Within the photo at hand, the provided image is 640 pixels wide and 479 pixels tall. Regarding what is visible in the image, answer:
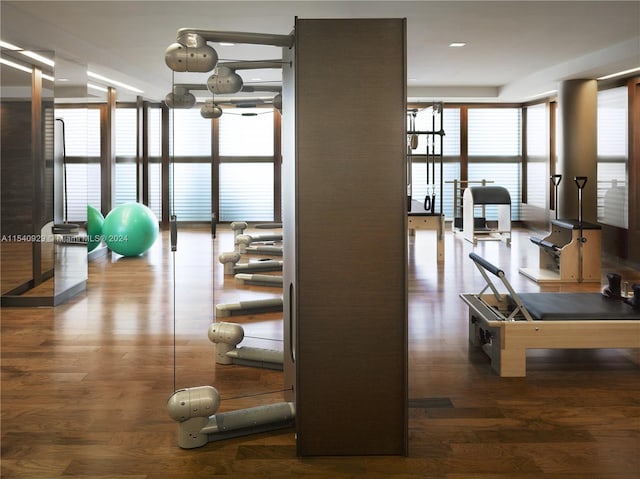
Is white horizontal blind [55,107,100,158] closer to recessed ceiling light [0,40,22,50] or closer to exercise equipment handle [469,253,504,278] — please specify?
recessed ceiling light [0,40,22,50]

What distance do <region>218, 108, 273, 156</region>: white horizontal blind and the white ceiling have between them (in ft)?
1.22

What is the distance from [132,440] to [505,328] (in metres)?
2.04

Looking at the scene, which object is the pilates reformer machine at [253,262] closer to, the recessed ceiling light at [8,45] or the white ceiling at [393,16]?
the white ceiling at [393,16]

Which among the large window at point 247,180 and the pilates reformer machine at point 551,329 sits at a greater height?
the large window at point 247,180

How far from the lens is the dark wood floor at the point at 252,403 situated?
2.62 meters

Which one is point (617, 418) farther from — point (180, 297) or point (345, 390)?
point (180, 297)

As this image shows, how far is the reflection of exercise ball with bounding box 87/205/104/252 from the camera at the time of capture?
7758 millimetres

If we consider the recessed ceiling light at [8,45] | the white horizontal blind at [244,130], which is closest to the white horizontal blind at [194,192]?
the white horizontal blind at [244,130]

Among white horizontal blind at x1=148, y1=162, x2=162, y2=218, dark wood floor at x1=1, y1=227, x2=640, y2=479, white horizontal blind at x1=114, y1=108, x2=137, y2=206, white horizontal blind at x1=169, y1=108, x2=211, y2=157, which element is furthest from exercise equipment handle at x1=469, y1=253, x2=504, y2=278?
white horizontal blind at x1=148, y1=162, x2=162, y2=218

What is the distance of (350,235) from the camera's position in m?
2.63

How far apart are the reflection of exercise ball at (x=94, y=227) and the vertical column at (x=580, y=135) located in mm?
5848

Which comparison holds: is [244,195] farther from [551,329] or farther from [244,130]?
[551,329]

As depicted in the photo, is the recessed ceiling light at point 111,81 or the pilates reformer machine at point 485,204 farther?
the pilates reformer machine at point 485,204

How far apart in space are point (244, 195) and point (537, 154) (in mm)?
5390
